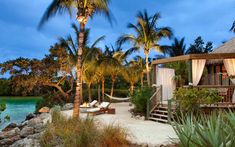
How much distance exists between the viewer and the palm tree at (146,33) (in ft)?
80.6

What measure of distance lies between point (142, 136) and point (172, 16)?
28.6 meters

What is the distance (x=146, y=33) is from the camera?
81.0 ft

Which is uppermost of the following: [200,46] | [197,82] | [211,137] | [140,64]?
[200,46]

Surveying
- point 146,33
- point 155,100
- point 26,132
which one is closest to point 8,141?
point 26,132

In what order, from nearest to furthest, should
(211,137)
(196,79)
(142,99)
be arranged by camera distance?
1. (211,137)
2. (196,79)
3. (142,99)

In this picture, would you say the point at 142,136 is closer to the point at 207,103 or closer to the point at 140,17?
the point at 207,103

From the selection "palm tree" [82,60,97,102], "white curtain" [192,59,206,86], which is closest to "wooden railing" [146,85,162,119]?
"white curtain" [192,59,206,86]

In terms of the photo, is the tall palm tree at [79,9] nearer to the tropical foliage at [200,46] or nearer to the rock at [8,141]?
the rock at [8,141]

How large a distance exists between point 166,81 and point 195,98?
15.1 feet

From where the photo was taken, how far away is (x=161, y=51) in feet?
85.3

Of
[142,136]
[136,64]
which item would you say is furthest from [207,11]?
[142,136]

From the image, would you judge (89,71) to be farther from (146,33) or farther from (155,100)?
(155,100)

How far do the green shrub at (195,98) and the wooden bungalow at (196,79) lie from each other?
425 mm

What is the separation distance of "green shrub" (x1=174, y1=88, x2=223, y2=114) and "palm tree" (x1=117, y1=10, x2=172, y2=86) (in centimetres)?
1113
